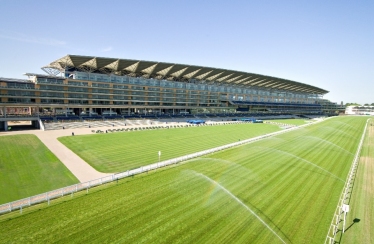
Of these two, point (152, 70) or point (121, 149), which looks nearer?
point (121, 149)

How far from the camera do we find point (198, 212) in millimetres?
16266

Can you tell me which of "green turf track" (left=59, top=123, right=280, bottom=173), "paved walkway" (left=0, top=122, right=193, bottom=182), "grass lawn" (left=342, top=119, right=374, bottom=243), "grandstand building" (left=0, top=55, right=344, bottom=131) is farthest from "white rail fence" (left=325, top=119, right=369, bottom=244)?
"grandstand building" (left=0, top=55, right=344, bottom=131)

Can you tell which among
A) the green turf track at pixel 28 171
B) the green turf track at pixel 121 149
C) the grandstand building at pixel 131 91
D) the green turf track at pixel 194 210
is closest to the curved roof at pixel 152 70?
the grandstand building at pixel 131 91

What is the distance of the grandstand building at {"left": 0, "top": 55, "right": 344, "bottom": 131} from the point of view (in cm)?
6531

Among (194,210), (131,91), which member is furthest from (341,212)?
(131,91)

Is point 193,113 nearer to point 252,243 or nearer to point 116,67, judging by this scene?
point 116,67

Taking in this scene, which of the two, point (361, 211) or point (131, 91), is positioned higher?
point (131, 91)

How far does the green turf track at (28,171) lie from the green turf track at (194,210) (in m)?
6.15

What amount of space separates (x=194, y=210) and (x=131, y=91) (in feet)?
257

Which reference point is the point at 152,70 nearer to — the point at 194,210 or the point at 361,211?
the point at 194,210

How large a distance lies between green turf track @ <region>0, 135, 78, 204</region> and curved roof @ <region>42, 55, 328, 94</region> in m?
41.0

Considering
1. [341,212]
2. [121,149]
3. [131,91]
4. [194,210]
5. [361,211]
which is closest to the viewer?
[194,210]

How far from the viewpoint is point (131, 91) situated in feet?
290

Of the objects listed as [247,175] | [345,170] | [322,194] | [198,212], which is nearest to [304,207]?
[322,194]
